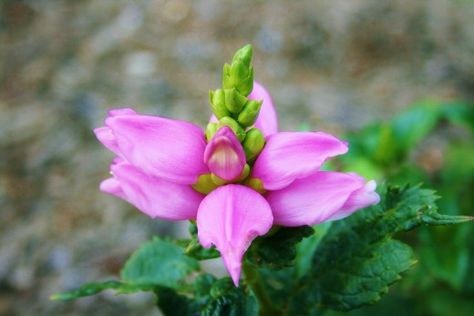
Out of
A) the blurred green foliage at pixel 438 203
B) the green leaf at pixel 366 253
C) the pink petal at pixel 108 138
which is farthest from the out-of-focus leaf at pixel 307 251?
the blurred green foliage at pixel 438 203

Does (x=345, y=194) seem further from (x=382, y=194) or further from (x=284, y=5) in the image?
(x=284, y=5)

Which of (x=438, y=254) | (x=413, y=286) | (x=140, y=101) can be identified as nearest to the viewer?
(x=438, y=254)

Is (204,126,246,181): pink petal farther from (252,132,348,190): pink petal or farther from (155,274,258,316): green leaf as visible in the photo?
(155,274,258,316): green leaf

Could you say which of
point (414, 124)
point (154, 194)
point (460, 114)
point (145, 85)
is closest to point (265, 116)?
point (154, 194)

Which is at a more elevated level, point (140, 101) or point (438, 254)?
point (140, 101)

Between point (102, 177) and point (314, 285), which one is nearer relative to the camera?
point (314, 285)

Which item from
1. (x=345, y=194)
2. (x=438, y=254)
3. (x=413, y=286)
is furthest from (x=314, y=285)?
(x=413, y=286)
